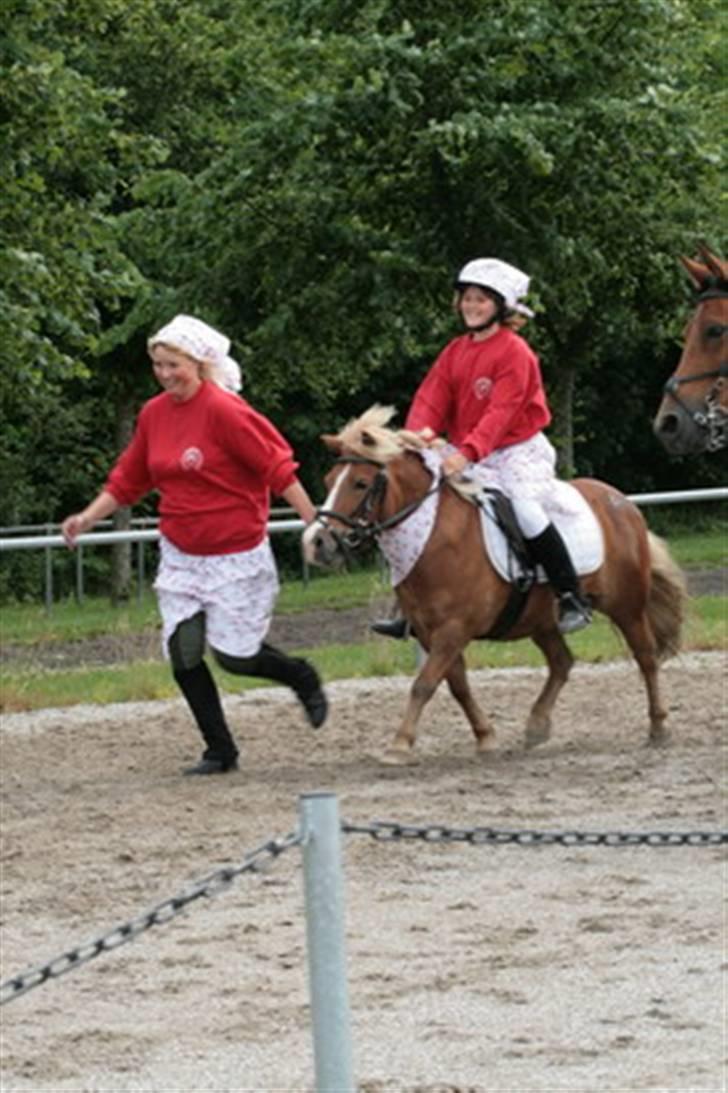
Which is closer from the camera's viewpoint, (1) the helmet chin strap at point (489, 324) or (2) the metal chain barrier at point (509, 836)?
(2) the metal chain barrier at point (509, 836)

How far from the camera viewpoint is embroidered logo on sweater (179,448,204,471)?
13.1m

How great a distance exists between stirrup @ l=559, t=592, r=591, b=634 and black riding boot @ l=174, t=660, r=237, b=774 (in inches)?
68.3

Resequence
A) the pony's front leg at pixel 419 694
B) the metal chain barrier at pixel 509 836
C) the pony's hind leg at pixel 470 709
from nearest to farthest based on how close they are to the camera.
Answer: the metal chain barrier at pixel 509 836, the pony's front leg at pixel 419 694, the pony's hind leg at pixel 470 709

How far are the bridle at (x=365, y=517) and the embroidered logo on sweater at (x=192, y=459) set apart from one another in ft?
1.91

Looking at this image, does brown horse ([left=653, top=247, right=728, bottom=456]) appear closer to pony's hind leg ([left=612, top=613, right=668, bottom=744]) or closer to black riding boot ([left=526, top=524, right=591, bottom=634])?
black riding boot ([left=526, top=524, right=591, bottom=634])

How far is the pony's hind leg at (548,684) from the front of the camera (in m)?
14.8

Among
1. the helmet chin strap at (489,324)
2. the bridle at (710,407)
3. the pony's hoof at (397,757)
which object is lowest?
the pony's hoof at (397,757)

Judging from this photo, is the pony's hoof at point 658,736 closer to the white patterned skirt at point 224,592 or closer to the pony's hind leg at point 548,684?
the pony's hind leg at point 548,684

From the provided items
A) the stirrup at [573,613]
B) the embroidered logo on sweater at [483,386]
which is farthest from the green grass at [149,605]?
the embroidered logo on sweater at [483,386]

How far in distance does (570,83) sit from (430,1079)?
20057 millimetres

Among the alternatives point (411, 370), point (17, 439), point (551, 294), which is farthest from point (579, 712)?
point (411, 370)

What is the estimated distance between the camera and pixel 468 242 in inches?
1039

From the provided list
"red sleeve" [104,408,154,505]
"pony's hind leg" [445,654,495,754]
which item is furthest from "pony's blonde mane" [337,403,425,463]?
"pony's hind leg" [445,654,495,754]

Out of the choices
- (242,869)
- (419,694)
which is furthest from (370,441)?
(242,869)
